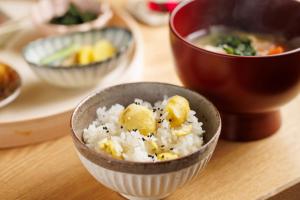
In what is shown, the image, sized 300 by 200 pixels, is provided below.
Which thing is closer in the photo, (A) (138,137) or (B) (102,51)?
(A) (138,137)

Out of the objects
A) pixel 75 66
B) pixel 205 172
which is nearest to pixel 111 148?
pixel 205 172

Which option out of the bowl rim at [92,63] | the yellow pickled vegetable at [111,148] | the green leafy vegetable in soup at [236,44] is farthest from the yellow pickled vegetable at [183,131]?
the bowl rim at [92,63]

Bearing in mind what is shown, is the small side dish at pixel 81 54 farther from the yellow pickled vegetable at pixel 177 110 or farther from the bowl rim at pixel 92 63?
the yellow pickled vegetable at pixel 177 110

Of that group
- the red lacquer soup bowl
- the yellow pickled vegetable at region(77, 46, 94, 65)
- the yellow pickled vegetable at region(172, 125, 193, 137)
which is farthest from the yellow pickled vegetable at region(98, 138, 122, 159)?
the yellow pickled vegetable at region(77, 46, 94, 65)

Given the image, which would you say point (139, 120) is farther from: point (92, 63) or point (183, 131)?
point (92, 63)

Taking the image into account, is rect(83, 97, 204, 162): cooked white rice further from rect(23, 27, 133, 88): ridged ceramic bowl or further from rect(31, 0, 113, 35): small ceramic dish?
rect(31, 0, 113, 35): small ceramic dish
